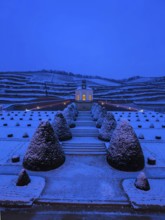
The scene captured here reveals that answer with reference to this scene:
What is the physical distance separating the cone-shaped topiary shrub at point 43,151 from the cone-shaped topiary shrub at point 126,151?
3.68 meters

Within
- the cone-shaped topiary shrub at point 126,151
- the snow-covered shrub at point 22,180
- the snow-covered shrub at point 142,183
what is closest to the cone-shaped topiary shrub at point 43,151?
the snow-covered shrub at point 22,180

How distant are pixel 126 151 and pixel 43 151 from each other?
495 cm

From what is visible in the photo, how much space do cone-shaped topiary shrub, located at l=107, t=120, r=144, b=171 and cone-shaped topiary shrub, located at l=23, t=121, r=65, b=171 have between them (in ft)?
12.1

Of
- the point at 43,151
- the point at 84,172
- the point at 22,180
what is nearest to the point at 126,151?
the point at 84,172

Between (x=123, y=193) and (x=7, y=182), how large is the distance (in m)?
6.06

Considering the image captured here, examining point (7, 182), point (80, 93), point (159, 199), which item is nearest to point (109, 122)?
point (159, 199)

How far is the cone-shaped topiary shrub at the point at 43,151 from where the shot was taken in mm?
10344

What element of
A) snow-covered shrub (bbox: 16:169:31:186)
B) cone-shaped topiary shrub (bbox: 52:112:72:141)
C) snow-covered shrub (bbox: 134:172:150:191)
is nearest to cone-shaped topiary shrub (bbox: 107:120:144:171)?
snow-covered shrub (bbox: 134:172:150:191)

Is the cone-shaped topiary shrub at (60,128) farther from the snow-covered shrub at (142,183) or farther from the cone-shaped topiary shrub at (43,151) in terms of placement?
the snow-covered shrub at (142,183)

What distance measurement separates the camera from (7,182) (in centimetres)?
920

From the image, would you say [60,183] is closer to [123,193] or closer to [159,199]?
[123,193]

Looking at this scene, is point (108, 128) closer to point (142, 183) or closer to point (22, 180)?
point (142, 183)

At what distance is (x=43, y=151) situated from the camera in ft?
33.7

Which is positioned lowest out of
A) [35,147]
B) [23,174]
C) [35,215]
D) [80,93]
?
[35,215]
